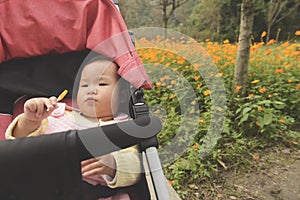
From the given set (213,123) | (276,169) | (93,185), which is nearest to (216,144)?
(213,123)

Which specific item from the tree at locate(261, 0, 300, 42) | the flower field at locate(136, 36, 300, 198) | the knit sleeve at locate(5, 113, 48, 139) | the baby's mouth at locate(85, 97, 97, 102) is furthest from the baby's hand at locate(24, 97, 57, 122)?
the tree at locate(261, 0, 300, 42)

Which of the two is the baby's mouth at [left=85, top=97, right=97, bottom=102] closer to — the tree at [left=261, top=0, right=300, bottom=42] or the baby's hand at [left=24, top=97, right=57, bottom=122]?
the baby's hand at [left=24, top=97, right=57, bottom=122]

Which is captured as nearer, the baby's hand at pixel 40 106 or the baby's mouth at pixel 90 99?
the baby's hand at pixel 40 106

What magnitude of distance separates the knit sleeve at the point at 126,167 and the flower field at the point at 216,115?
2.76 feet

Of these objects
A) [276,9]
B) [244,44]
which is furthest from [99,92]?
[276,9]

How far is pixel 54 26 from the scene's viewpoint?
5.62ft

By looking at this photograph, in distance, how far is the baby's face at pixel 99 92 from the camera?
1404 mm

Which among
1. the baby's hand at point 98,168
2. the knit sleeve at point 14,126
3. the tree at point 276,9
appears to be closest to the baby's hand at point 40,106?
the knit sleeve at point 14,126

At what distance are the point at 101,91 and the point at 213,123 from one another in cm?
128

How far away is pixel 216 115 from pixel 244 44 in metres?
0.70

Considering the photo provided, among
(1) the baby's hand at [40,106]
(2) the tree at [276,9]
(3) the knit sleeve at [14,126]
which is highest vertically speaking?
(1) the baby's hand at [40,106]

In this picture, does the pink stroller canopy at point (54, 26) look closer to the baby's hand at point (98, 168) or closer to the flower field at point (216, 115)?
the flower field at point (216, 115)

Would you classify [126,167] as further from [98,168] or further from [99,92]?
[99,92]

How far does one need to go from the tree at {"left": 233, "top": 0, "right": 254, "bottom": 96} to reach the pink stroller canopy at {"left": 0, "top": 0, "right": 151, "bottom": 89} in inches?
53.9
